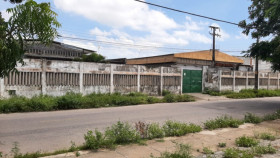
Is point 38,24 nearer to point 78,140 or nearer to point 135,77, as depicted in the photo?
point 78,140

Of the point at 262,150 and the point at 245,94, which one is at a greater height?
the point at 245,94

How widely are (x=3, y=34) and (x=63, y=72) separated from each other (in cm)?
1082

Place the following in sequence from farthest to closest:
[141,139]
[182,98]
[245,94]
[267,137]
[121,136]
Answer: [245,94]
[182,98]
[267,137]
[141,139]
[121,136]

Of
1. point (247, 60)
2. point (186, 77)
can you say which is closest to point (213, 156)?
point (186, 77)

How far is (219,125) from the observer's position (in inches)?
303

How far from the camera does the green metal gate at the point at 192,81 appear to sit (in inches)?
805

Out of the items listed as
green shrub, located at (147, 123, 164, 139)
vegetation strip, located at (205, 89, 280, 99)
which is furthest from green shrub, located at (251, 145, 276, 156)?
vegetation strip, located at (205, 89, 280, 99)

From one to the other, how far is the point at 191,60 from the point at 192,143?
20.4m

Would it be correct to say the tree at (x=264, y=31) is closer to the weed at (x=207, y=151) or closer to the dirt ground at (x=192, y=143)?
the dirt ground at (x=192, y=143)

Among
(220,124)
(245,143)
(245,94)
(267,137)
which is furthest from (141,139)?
(245,94)

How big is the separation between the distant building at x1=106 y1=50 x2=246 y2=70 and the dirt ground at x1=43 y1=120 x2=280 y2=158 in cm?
1616

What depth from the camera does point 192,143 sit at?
19.2ft

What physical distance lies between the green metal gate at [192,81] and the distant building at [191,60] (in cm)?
209

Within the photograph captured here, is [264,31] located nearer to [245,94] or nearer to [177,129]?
[245,94]
